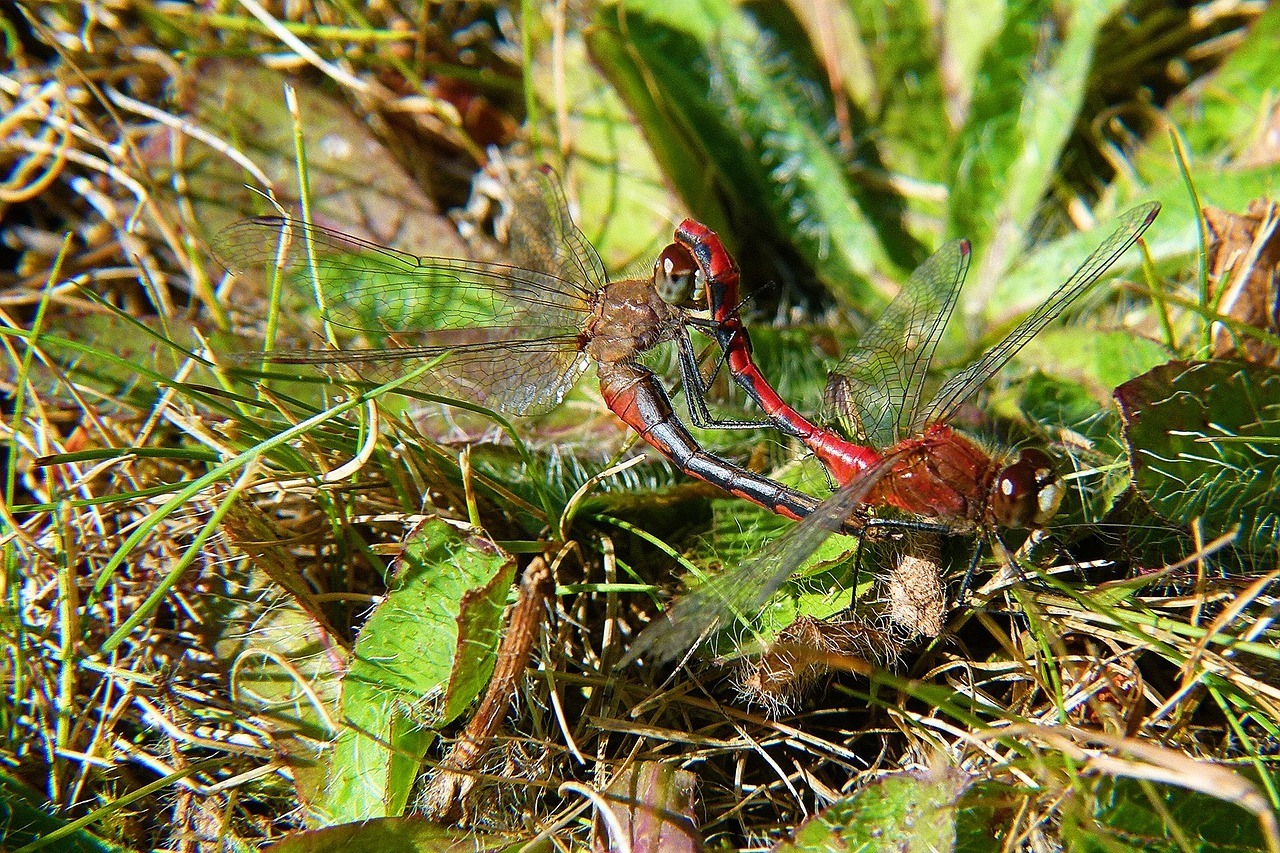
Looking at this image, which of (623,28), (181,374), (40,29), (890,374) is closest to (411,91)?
(623,28)

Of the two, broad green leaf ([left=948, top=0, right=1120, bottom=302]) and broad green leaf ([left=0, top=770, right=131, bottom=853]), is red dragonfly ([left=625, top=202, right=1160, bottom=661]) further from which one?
broad green leaf ([left=0, top=770, right=131, bottom=853])

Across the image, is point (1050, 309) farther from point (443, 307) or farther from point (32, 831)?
point (32, 831)

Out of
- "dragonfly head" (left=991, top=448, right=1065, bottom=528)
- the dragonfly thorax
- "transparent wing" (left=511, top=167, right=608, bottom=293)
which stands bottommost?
"dragonfly head" (left=991, top=448, right=1065, bottom=528)

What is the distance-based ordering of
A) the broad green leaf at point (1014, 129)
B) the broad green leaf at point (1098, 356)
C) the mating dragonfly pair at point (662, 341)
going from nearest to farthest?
the mating dragonfly pair at point (662, 341), the broad green leaf at point (1098, 356), the broad green leaf at point (1014, 129)

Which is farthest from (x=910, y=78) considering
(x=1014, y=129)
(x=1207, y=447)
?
(x=1207, y=447)

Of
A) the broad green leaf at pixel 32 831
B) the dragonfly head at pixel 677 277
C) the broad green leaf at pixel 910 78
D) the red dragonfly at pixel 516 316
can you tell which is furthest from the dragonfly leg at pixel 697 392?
the broad green leaf at pixel 32 831

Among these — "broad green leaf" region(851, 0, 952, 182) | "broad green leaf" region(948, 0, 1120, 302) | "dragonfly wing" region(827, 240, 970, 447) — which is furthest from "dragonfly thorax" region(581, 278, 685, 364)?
"broad green leaf" region(851, 0, 952, 182)

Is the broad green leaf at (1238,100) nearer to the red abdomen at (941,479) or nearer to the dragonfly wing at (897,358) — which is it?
the dragonfly wing at (897,358)
